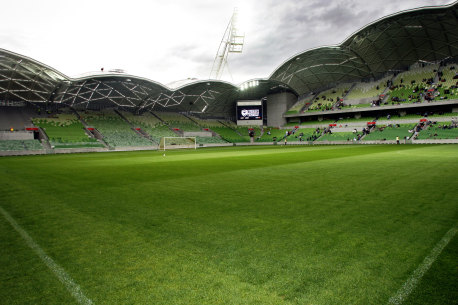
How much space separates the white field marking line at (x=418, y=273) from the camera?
2861 millimetres

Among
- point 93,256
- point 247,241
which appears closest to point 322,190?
point 247,241

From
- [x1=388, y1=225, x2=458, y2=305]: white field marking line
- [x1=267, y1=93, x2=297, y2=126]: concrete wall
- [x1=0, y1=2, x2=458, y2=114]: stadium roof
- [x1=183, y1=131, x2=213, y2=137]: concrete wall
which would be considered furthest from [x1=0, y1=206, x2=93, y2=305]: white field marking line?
[x1=267, y1=93, x2=297, y2=126]: concrete wall

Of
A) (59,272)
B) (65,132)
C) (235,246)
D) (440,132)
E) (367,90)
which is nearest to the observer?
(59,272)

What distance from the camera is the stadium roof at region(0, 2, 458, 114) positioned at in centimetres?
4122

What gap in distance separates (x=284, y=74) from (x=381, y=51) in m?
19.9

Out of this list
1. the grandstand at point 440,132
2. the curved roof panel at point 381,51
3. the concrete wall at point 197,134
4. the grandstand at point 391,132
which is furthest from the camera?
the concrete wall at point 197,134

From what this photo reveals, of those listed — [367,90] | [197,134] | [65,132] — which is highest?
[367,90]

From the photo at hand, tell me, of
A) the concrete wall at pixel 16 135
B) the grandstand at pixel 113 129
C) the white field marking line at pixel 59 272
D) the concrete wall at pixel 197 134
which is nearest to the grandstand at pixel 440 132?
the concrete wall at pixel 197 134

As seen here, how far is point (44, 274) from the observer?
3596 mm

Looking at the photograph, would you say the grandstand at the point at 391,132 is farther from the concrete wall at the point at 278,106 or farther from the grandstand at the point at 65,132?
the grandstand at the point at 65,132

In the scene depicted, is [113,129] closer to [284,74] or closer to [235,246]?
[284,74]

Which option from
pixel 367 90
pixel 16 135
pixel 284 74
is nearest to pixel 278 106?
pixel 284 74

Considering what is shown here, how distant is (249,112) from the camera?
6122cm

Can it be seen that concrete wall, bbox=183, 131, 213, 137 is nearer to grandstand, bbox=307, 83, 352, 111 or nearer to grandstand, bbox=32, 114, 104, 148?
grandstand, bbox=32, 114, 104, 148
